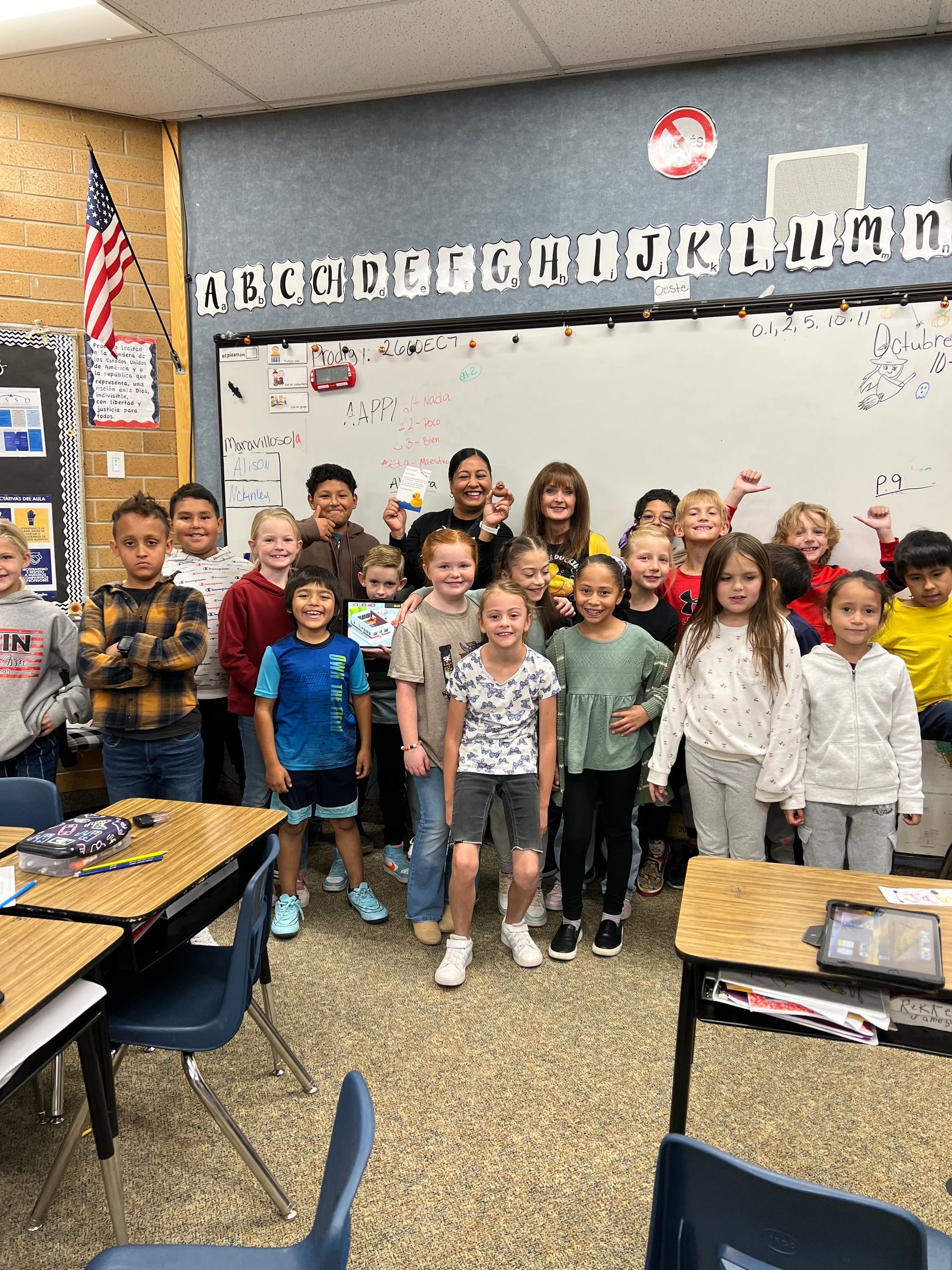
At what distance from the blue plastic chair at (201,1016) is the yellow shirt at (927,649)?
2.37 meters

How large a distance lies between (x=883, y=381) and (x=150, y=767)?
10.5 ft

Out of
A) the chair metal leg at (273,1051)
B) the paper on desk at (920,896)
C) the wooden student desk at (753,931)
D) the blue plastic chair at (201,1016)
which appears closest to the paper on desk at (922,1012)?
the wooden student desk at (753,931)

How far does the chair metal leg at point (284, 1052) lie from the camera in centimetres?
210

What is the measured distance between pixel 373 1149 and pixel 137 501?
6.73ft

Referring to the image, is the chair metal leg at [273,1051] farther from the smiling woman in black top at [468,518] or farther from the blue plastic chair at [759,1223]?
the smiling woman in black top at [468,518]

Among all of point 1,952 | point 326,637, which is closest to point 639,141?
point 326,637

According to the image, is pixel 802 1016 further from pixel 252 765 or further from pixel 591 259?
pixel 591 259

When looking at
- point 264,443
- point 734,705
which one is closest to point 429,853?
point 734,705

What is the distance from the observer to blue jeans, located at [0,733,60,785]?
3.02m

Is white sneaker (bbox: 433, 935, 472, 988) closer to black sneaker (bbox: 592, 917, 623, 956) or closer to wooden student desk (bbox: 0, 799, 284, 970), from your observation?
black sneaker (bbox: 592, 917, 623, 956)

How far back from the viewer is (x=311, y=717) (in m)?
2.85

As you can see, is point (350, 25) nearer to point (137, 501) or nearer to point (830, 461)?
point (137, 501)

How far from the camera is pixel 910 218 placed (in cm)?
338

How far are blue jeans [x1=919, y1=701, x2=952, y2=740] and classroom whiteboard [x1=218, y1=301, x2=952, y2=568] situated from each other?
844 millimetres
